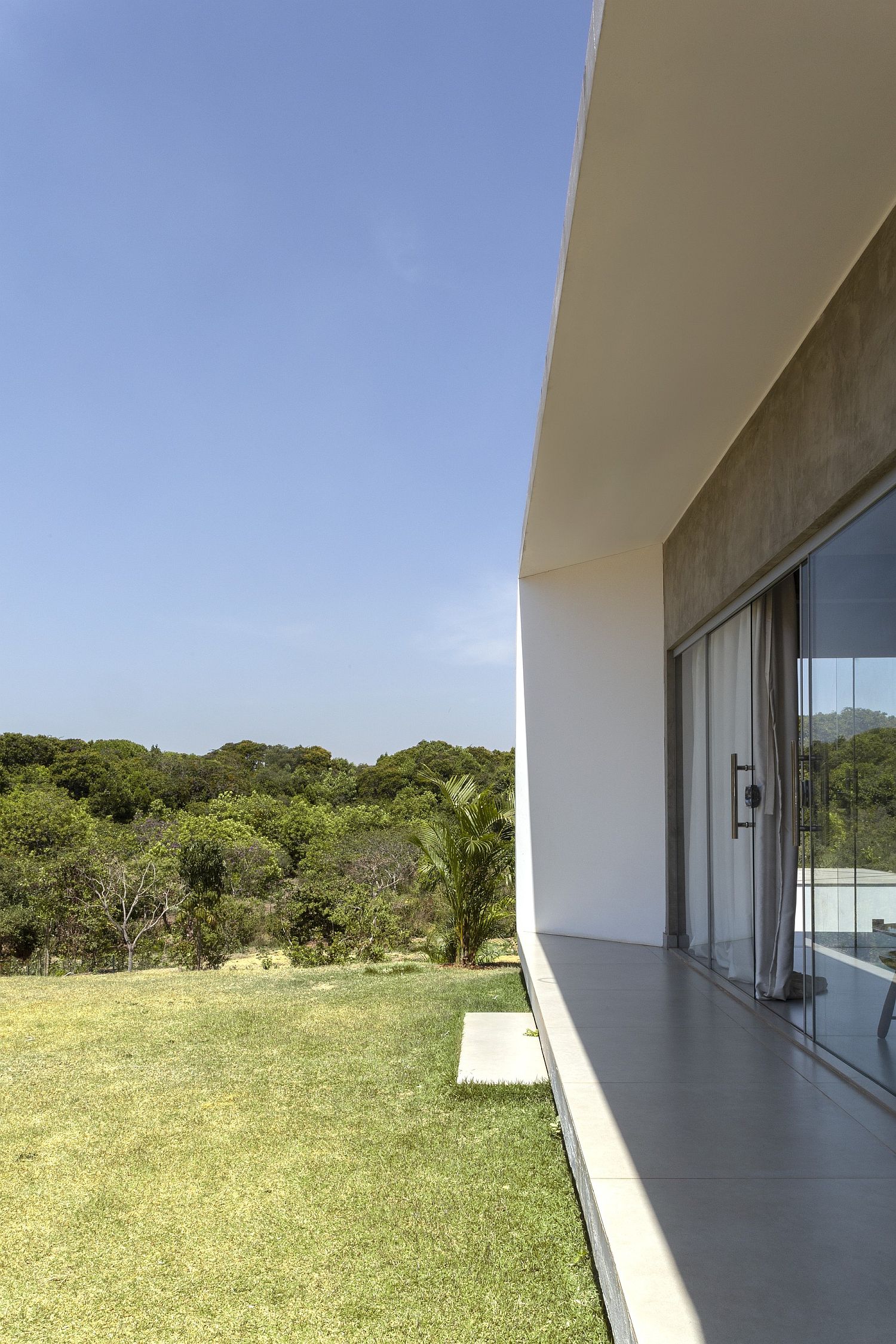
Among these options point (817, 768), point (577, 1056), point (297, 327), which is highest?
point (297, 327)

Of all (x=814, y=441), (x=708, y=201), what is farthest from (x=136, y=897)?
(x=708, y=201)

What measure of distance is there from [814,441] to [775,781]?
1.89 m

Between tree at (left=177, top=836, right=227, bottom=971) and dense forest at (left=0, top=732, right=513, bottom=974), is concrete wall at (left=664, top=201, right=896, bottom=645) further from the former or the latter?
tree at (left=177, top=836, right=227, bottom=971)

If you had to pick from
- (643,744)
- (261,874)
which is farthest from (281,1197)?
(261,874)

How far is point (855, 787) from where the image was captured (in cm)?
386

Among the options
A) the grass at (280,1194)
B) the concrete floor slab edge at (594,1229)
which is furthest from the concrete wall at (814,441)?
the grass at (280,1194)

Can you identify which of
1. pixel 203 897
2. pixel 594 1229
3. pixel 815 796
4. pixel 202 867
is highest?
pixel 815 796

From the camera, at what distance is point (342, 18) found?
10.8 m

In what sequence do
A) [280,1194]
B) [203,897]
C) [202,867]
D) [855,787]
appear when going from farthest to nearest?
[202,867], [203,897], [855,787], [280,1194]

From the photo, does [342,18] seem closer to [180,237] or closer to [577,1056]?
[180,237]

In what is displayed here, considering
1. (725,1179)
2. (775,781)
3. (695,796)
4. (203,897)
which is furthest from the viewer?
(203,897)

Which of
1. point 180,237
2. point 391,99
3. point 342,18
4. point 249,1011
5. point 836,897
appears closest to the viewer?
point 836,897

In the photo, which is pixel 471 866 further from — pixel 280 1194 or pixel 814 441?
pixel 814 441

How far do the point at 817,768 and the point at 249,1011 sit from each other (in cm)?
442
